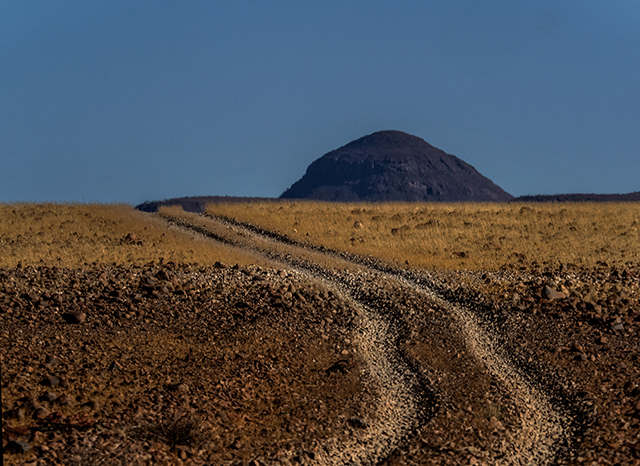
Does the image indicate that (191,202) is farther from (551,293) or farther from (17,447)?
(17,447)

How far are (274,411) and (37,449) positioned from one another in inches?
154

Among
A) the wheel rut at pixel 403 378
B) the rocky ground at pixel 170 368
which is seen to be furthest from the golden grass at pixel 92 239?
the wheel rut at pixel 403 378

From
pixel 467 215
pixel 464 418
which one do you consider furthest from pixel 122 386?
pixel 467 215

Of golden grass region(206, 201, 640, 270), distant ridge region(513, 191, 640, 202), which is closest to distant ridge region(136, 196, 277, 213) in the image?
golden grass region(206, 201, 640, 270)

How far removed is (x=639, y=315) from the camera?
59.7 feet

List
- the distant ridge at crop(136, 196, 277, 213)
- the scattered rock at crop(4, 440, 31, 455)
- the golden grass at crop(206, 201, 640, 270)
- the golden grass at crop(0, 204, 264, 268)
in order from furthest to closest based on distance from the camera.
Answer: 1. the distant ridge at crop(136, 196, 277, 213)
2. the golden grass at crop(206, 201, 640, 270)
3. the golden grass at crop(0, 204, 264, 268)
4. the scattered rock at crop(4, 440, 31, 455)

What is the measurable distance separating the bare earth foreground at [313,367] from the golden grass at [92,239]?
94.0 inches

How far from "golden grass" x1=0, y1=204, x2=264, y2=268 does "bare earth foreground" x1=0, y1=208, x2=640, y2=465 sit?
2387 mm

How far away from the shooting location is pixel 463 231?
36531 mm

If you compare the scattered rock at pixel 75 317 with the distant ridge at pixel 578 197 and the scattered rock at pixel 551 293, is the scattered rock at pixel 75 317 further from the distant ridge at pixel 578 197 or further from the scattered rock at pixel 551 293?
the distant ridge at pixel 578 197

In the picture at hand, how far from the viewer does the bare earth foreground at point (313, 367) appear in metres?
10.4

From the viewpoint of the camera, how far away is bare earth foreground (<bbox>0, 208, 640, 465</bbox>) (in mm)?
10367

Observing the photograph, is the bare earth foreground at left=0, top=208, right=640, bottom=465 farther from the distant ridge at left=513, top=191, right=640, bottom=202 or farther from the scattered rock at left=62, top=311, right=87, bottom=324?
the distant ridge at left=513, top=191, right=640, bottom=202

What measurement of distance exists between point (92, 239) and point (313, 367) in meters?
19.7
